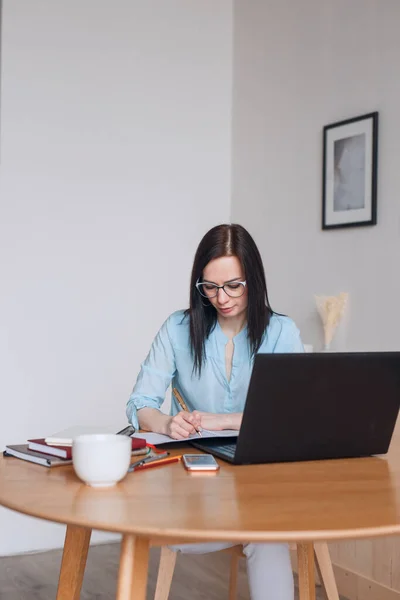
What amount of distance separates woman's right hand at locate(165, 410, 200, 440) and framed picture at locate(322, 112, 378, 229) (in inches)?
54.2

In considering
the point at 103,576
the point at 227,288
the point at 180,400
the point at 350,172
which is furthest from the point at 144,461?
the point at 350,172

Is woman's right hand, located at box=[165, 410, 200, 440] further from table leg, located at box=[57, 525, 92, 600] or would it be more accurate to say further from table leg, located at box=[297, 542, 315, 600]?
table leg, located at box=[297, 542, 315, 600]

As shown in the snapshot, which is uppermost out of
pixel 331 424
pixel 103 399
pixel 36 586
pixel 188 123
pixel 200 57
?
pixel 200 57

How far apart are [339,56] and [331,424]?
75.8 inches

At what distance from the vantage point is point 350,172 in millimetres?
2914

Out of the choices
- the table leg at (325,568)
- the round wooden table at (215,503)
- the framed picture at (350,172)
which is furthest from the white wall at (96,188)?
the round wooden table at (215,503)

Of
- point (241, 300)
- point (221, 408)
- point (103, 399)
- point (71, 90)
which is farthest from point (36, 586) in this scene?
point (71, 90)

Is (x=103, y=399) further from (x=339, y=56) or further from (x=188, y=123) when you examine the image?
(x=339, y=56)

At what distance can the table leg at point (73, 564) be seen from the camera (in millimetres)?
1521

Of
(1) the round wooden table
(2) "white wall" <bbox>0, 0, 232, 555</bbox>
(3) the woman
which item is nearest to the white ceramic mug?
(1) the round wooden table

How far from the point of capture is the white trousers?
64.3 inches

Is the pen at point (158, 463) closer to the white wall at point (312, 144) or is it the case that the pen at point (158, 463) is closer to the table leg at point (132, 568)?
the table leg at point (132, 568)

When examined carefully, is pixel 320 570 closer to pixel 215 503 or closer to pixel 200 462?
pixel 200 462

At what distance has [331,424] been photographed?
1.47 m
